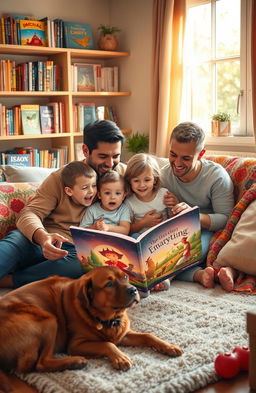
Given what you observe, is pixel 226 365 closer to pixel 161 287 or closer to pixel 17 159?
pixel 161 287

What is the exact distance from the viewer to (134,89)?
482 cm

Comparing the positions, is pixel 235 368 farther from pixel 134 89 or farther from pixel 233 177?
pixel 134 89

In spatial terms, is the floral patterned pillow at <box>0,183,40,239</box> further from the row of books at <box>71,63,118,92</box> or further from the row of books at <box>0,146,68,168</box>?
the row of books at <box>71,63,118,92</box>

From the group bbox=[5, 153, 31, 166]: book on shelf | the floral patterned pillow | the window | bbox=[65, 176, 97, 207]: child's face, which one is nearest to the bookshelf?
bbox=[5, 153, 31, 166]: book on shelf

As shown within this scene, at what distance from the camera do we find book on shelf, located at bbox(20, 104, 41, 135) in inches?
172

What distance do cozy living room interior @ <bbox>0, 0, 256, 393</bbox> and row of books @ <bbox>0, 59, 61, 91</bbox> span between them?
0.26ft

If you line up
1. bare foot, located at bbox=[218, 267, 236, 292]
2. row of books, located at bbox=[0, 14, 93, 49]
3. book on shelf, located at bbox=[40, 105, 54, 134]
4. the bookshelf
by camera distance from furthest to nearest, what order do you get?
book on shelf, located at bbox=[40, 105, 54, 134] < the bookshelf < row of books, located at bbox=[0, 14, 93, 49] < bare foot, located at bbox=[218, 267, 236, 292]

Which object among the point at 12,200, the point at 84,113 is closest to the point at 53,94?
the point at 84,113

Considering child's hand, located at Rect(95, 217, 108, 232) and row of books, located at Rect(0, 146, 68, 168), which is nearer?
child's hand, located at Rect(95, 217, 108, 232)

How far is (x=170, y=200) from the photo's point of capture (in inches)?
98.5

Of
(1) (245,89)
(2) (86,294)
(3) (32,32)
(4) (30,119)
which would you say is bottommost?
(2) (86,294)

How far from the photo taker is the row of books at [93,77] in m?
4.65

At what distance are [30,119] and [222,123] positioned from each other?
5.29ft

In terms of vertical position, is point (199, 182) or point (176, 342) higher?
point (199, 182)
